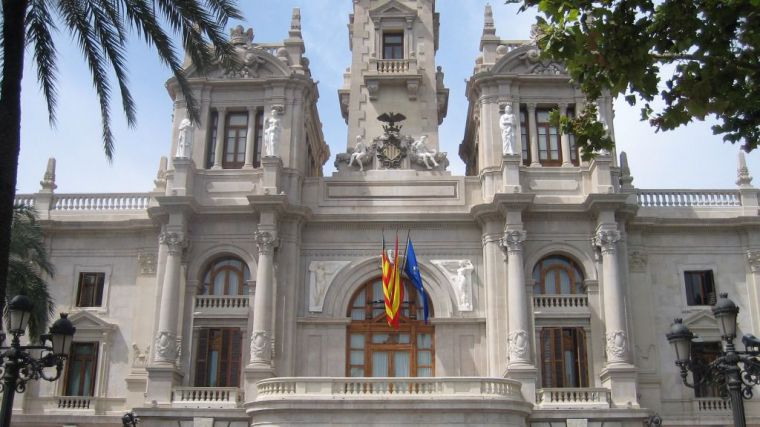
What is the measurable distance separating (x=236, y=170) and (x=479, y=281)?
30.7ft

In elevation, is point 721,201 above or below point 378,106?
below

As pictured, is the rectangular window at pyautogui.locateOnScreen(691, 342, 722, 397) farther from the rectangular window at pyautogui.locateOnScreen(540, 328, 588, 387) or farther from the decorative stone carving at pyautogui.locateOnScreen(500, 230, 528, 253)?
the decorative stone carving at pyautogui.locateOnScreen(500, 230, 528, 253)

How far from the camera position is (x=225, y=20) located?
1661 cm

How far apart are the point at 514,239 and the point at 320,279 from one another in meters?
6.67

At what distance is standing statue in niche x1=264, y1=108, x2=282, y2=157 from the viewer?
103ft

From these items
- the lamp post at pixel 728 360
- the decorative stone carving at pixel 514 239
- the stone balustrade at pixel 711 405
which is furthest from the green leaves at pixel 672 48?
the stone balustrade at pixel 711 405

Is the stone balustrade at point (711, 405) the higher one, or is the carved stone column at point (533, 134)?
the carved stone column at point (533, 134)

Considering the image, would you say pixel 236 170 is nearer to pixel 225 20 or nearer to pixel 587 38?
pixel 225 20

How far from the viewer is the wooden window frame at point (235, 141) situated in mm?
32562

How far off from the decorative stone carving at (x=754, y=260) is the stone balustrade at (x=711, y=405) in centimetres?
485

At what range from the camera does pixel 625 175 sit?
32750 mm

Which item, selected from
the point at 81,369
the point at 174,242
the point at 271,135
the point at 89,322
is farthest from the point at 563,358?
the point at 81,369

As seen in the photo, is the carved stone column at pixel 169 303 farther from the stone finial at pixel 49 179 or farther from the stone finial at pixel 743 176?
the stone finial at pixel 743 176

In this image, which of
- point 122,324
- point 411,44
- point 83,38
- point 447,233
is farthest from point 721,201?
point 83,38
